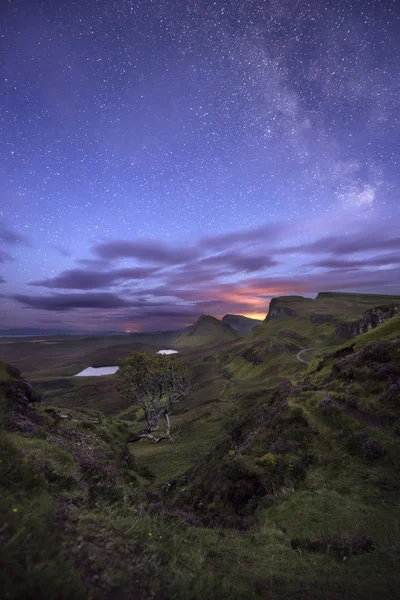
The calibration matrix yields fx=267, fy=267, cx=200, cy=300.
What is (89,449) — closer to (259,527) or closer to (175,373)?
(259,527)

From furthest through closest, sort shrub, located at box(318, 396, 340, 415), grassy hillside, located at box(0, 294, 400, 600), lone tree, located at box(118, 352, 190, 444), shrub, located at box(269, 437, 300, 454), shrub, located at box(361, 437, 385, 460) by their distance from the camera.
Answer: lone tree, located at box(118, 352, 190, 444), shrub, located at box(318, 396, 340, 415), shrub, located at box(269, 437, 300, 454), shrub, located at box(361, 437, 385, 460), grassy hillside, located at box(0, 294, 400, 600)

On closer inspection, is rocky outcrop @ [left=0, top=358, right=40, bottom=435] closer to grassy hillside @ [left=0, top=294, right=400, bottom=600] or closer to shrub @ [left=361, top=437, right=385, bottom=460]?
grassy hillside @ [left=0, top=294, right=400, bottom=600]

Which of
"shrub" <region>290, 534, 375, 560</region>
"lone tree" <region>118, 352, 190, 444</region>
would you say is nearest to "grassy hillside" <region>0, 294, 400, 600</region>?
"shrub" <region>290, 534, 375, 560</region>

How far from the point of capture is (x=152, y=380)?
44.9 meters

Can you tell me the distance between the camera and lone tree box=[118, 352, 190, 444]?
43406 mm

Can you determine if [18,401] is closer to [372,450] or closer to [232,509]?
[232,509]

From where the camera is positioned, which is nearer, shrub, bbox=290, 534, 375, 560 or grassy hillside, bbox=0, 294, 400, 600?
grassy hillside, bbox=0, 294, 400, 600

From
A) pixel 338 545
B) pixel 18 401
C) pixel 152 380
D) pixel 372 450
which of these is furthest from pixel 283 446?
pixel 152 380

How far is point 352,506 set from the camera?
41.1 ft

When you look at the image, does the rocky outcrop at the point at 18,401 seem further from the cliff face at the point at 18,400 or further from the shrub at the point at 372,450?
the shrub at the point at 372,450

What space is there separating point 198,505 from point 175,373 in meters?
29.4

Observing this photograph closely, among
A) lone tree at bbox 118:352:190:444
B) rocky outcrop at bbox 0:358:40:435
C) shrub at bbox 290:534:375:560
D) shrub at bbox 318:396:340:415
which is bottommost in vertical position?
lone tree at bbox 118:352:190:444

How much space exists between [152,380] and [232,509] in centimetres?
3173

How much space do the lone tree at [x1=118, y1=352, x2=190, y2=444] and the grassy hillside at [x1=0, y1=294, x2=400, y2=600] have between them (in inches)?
624
